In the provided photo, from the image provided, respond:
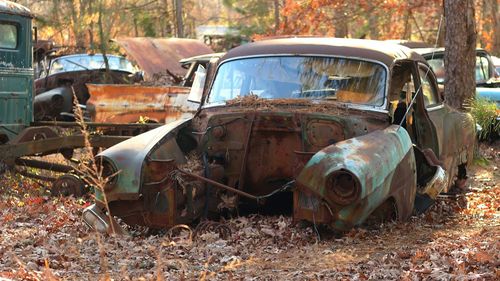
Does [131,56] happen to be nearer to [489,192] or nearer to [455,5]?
[455,5]

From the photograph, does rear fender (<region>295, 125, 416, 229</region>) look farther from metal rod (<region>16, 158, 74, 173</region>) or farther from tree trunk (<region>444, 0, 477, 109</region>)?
tree trunk (<region>444, 0, 477, 109</region>)

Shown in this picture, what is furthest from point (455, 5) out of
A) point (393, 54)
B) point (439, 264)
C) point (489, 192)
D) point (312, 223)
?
point (439, 264)

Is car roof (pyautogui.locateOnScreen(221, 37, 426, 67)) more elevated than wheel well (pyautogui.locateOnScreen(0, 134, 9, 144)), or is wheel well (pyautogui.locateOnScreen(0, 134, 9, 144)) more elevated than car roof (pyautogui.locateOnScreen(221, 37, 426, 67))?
car roof (pyautogui.locateOnScreen(221, 37, 426, 67))

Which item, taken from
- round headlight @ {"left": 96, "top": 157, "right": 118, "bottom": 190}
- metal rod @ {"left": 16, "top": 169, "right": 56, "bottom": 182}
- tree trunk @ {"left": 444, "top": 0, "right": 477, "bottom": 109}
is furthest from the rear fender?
tree trunk @ {"left": 444, "top": 0, "right": 477, "bottom": 109}

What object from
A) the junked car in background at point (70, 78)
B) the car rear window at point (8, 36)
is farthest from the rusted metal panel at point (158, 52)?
the car rear window at point (8, 36)

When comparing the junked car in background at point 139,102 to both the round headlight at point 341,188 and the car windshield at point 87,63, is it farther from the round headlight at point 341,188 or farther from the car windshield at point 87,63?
the round headlight at point 341,188

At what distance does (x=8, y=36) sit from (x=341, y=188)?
7379 millimetres

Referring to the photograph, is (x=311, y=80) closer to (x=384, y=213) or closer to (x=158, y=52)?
(x=384, y=213)

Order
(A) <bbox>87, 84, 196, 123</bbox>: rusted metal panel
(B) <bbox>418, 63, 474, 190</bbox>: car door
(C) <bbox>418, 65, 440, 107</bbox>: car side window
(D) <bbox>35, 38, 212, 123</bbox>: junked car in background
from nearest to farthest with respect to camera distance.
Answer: (B) <bbox>418, 63, 474, 190</bbox>: car door
(C) <bbox>418, 65, 440, 107</bbox>: car side window
(A) <bbox>87, 84, 196, 123</bbox>: rusted metal panel
(D) <bbox>35, 38, 212, 123</bbox>: junked car in background

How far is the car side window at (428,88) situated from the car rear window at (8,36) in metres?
6.25

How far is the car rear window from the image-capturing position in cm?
1215

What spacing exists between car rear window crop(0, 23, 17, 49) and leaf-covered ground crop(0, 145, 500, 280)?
4.29 meters

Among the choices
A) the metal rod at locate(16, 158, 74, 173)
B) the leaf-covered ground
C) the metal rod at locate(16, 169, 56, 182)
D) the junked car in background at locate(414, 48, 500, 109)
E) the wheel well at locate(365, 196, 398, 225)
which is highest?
the junked car in background at locate(414, 48, 500, 109)

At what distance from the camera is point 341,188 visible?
6.51 m
